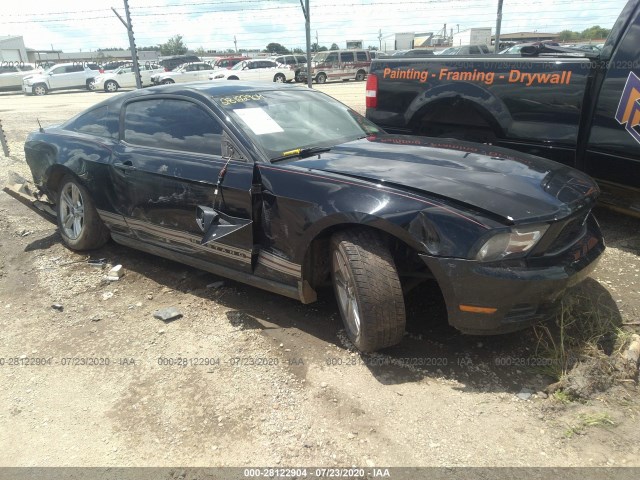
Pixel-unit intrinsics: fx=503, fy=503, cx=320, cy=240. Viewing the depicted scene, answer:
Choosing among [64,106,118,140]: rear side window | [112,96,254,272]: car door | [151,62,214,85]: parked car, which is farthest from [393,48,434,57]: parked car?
[151,62,214,85]: parked car

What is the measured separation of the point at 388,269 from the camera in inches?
109

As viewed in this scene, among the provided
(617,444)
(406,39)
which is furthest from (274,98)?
(406,39)

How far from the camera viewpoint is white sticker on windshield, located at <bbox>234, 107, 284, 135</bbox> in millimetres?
3521

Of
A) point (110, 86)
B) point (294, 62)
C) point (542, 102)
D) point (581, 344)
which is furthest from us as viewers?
point (294, 62)

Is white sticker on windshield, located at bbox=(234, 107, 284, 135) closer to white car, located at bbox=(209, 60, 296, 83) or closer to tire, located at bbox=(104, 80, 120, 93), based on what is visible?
white car, located at bbox=(209, 60, 296, 83)

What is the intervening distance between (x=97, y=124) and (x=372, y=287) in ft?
10.7

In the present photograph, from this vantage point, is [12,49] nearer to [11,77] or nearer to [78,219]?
[11,77]

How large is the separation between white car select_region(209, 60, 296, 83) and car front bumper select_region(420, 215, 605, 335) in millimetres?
26733

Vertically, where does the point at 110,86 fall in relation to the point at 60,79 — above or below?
below

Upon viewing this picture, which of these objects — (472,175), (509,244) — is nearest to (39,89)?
(472,175)

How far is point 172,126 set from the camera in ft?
12.9

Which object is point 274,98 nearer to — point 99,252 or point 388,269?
point 388,269

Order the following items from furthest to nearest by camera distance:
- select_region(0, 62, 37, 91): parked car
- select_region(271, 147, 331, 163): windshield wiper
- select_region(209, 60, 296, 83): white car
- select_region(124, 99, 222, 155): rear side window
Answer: select_region(0, 62, 37, 91): parked car → select_region(209, 60, 296, 83): white car → select_region(124, 99, 222, 155): rear side window → select_region(271, 147, 331, 163): windshield wiper

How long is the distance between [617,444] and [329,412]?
1364 mm
